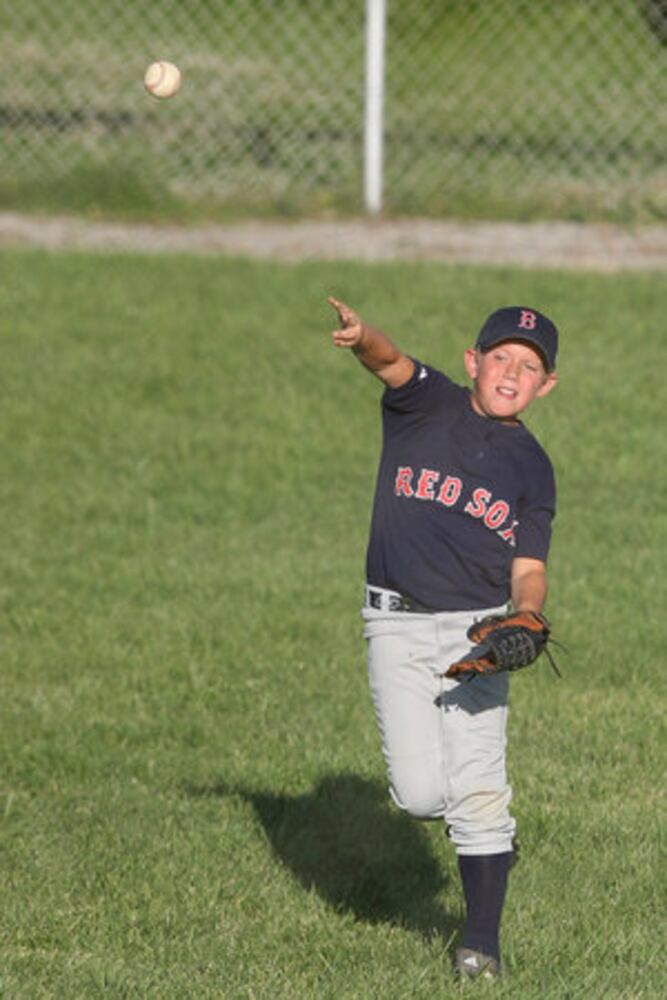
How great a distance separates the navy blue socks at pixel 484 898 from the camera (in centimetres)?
514

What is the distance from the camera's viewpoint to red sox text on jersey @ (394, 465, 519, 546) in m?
5.25

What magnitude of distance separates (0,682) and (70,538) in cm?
189

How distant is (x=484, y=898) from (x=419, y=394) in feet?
4.19

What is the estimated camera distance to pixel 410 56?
14.5m

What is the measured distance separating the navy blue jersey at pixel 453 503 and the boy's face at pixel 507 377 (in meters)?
0.05

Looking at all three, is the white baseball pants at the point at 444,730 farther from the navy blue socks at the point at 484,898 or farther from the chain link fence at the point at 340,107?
the chain link fence at the point at 340,107

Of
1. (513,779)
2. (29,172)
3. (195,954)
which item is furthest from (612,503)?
(29,172)

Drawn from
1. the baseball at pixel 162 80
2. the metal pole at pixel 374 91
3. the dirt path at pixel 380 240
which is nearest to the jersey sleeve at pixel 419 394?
the baseball at pixel 162 80

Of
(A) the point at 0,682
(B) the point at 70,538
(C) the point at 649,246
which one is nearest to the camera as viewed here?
(A) the point at 0,682

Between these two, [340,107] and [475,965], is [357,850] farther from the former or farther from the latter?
[340,107]

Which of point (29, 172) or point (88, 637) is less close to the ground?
point (29, 172)

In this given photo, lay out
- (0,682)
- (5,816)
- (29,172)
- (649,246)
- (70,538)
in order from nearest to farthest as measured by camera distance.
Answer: (5,816)
(0,682)
(70,538)
(649,246)
(29,172)

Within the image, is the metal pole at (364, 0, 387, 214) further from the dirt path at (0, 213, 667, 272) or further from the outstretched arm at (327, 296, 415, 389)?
the outstretched arm at (327, 296, 415, 389)

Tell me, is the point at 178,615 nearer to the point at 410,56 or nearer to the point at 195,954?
the point at 195,954
